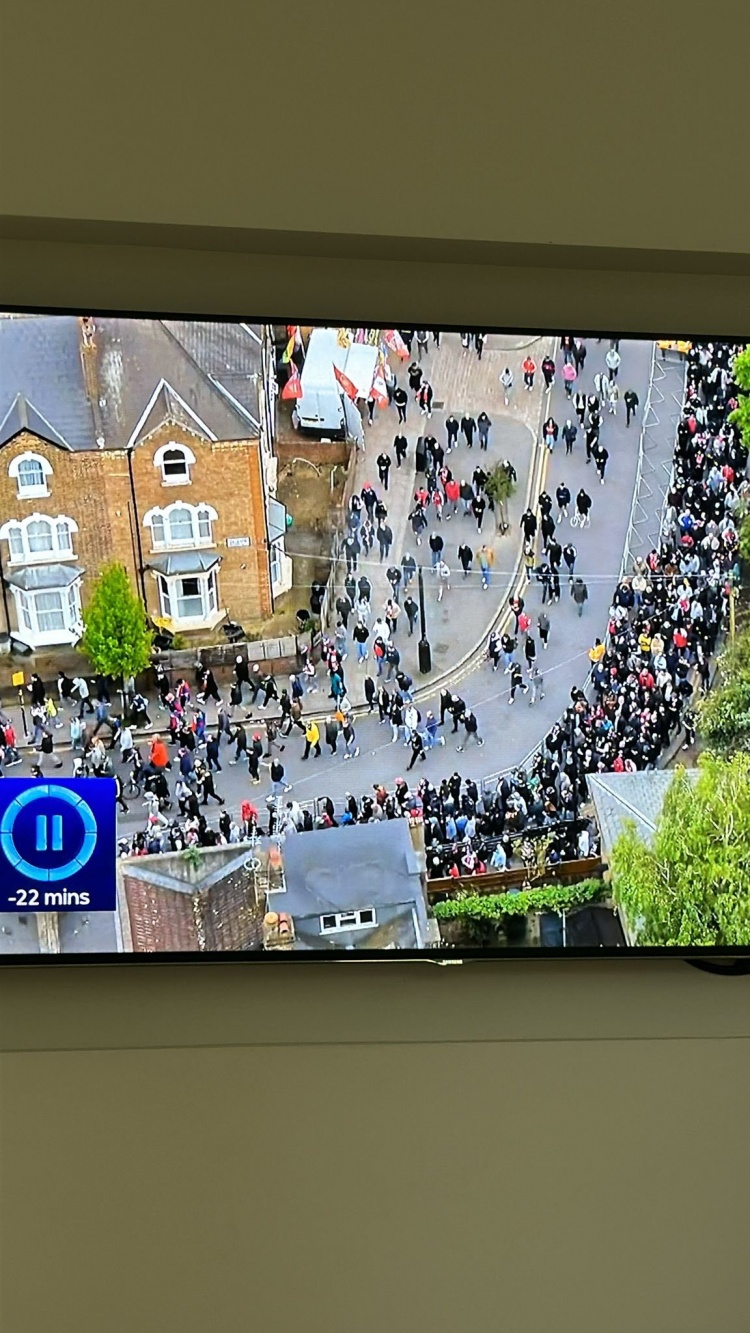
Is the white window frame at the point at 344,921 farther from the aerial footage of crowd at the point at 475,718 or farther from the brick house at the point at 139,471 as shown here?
the brick house at the point at 139,471

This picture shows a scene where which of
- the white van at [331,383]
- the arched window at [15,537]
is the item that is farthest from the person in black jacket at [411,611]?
the arched window at [15,537]

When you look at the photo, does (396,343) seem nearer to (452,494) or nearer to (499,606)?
(452,494)

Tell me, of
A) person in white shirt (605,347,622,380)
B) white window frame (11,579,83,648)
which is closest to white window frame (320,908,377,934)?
white window frame (11,579,83,648)

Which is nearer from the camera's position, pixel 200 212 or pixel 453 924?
pixel 200 212

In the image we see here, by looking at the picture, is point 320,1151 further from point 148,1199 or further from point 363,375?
point 363,375

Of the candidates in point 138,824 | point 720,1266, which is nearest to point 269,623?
point 138,824

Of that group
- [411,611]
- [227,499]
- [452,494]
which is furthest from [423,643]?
[227,499]
